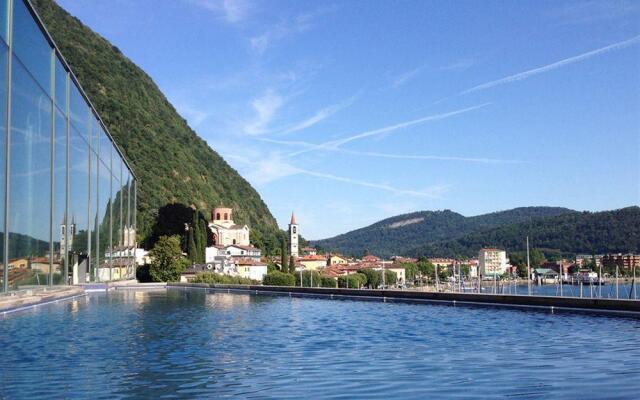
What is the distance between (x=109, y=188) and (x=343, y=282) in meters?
55.0

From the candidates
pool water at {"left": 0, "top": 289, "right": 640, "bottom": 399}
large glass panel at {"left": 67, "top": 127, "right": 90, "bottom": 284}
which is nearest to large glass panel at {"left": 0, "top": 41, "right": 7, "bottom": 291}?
pool water at {"left": 0, "top": 289, "right": 640, "bottom": 399}

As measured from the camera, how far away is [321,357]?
11602 mm

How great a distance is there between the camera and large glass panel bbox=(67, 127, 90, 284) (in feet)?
103

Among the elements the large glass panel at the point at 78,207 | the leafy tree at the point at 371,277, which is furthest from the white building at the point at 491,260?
the large glass panel at the point at 78,207

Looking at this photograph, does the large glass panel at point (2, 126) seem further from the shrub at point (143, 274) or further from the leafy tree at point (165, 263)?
the shrub at point (143, 274)

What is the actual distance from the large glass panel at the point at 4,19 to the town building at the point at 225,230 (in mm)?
109194

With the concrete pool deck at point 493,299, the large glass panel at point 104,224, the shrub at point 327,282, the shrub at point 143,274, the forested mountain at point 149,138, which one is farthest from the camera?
the forested mountain at point 149,138

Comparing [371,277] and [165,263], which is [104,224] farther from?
[371,277]

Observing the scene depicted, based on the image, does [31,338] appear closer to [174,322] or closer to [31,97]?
[174,322]

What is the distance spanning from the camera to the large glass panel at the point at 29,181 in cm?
1978

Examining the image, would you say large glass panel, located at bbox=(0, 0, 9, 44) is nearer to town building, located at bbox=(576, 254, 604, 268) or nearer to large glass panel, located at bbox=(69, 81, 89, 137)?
large glass panel, located at bbox=(69, 81, 89, 137)

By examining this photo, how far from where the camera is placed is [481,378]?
917 centimetres

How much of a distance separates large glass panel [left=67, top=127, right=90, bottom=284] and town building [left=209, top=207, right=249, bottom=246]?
91192 millimetres

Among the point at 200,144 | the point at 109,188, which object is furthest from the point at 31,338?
the point at 200,144
